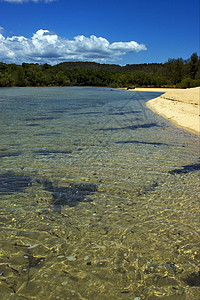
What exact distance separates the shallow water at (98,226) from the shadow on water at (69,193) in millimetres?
28

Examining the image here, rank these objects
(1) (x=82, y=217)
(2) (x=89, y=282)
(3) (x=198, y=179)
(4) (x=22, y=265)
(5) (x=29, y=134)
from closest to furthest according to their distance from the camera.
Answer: (2) (x=89, y=282), (4) (x=22, y=265), (1) (x=82, y=217), (3) (x=198, y=179), (5) (x=29, y=134)

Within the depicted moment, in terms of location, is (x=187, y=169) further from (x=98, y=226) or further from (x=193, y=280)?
(x=193, y=280)

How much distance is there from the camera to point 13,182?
7.88 metres

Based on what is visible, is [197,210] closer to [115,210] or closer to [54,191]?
[115,210]

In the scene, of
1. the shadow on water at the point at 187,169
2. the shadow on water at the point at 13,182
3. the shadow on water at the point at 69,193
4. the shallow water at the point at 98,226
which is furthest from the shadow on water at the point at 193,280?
the shadow on water at the point at 187,169

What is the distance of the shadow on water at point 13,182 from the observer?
Result: 7352 millimetres

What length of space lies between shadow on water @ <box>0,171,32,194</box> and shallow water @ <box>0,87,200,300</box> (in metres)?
0.03

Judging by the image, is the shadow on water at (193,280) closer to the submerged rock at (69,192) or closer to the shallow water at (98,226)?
the shallow water at (98,226)

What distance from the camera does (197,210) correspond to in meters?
6.32

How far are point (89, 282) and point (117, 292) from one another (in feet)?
1.62

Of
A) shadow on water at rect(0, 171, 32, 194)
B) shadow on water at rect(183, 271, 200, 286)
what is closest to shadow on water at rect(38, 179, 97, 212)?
shadow on water at rect(0, 171, 32, 194)

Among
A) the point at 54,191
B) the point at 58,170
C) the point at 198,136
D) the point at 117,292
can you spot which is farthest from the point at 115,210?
the point at 198,136

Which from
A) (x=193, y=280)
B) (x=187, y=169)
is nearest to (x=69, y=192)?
(x=193, y=280)

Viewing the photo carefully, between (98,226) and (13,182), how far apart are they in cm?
367
